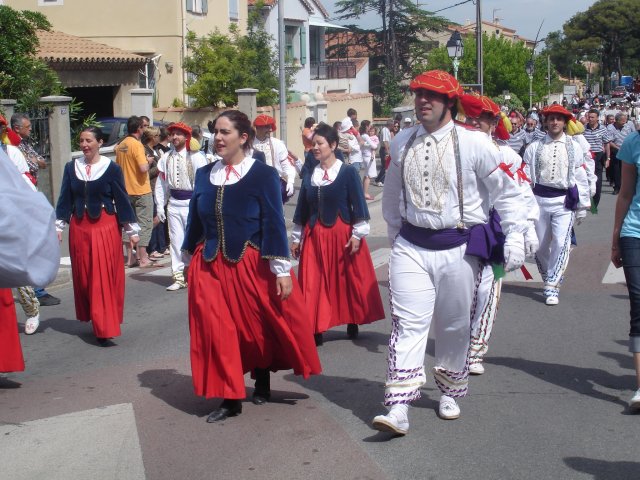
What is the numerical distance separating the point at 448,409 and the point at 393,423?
2.02 feet

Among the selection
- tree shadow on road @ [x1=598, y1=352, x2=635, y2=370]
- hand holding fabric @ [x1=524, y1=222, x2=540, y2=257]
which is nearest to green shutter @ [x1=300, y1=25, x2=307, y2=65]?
tree shadow on road @ [x1=598, y1=352, x2=635, y2=370]

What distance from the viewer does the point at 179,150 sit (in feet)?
36.5

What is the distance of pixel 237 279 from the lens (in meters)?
6.10

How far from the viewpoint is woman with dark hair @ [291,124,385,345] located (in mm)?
8508

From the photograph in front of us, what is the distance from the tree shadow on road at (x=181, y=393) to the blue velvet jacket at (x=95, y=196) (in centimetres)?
182

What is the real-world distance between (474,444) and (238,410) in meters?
1.50

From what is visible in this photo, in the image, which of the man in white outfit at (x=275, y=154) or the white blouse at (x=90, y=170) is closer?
the white blouse at (x=90, y=170)

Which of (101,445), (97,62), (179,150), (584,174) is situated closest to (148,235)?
(179,150)

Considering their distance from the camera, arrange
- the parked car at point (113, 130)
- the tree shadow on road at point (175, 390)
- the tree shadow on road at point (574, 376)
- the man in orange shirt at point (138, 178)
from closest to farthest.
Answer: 1. the tree shadow on road at point (175, 390)
2. the tree shadow on road at point (574, 376)
3. the man in orange shirt at point (138, 178)
4. the parked car at point (113, 130)

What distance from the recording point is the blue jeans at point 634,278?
20.5ft

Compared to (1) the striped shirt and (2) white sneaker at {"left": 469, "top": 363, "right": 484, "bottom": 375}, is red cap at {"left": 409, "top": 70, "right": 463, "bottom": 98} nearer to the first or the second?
(2) white sneaker at {"left": 469, "top": 363, "right": 484, "bottom": 375}

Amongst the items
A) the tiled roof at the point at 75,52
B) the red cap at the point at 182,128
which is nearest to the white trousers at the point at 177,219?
the red cap at the point at 182,128

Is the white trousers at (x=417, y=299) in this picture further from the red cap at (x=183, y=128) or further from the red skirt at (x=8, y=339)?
the red cap at (x=183, y=128)

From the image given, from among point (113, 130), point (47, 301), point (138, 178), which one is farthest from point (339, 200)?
point (113, 130)
